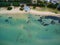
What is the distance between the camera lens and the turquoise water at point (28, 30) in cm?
128

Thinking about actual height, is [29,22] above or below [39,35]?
above

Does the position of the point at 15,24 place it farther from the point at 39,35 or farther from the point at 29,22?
the point at 39,35

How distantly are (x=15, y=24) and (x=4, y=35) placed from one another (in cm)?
15

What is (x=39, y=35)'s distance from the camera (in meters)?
1.30

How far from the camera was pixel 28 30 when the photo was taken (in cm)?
131

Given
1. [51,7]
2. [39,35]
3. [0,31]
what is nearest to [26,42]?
[39,35]

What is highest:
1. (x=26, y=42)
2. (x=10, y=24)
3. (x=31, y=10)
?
(x=31, y=10)

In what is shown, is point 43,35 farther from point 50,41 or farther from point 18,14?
point 18,14

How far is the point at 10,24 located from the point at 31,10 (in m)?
0.25

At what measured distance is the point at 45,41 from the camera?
50.6 inches

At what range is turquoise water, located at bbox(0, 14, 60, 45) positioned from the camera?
128 cm

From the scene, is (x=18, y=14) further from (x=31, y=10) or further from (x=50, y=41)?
(x=50, y=41)

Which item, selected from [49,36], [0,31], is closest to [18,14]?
[0,31]

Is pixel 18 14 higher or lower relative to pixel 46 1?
lower
